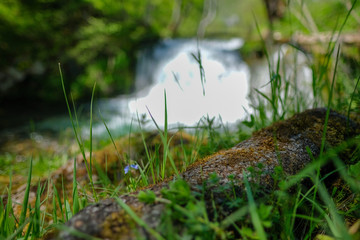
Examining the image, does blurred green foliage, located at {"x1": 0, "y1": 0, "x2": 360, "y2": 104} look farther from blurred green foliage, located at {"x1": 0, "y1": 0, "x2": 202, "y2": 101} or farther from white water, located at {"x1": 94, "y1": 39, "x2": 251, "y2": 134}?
white water, located at {"x1": 94, "y1": 39, "x2": 251, "y2": 134}

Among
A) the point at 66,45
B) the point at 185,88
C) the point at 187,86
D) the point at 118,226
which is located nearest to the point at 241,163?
the point at 118,226

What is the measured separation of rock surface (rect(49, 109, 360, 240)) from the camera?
0.59 metres

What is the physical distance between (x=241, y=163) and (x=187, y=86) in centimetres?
765

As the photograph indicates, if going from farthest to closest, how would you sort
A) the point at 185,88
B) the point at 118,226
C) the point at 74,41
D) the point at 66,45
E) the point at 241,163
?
the point at 74,41, the point at 66,45, the point at 185,88, the point at 241,163, the point at 118,226

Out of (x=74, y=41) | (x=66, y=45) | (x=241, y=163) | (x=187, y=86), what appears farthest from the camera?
(x=74, y=41)

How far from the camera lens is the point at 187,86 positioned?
27.5ft

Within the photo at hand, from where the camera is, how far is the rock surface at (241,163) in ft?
1.93

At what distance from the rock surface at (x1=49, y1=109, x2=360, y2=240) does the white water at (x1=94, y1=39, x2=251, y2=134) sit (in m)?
3.84

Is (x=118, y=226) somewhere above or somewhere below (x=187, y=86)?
below

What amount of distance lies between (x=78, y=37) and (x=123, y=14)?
369 cm

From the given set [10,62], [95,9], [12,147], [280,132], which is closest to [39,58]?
[10,62]

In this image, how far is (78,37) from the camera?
9.47 m

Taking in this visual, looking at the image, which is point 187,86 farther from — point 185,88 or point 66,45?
point 66,45

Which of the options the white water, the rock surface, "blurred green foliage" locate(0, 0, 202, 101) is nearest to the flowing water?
the white water
